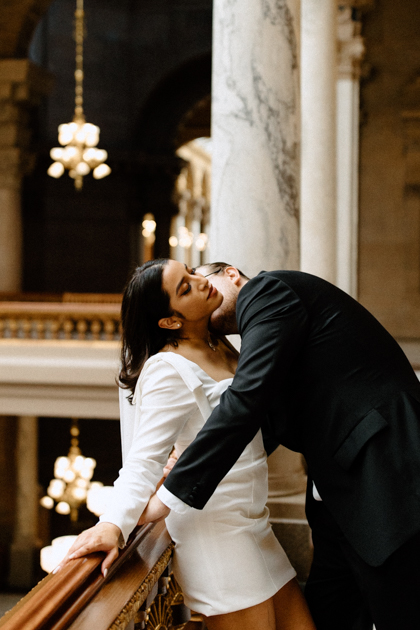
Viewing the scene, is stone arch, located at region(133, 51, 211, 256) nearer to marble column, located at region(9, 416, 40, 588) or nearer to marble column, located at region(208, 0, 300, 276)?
marble column, located at region(9, 416, 40, 588)

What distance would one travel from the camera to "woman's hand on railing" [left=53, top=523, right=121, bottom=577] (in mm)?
1922

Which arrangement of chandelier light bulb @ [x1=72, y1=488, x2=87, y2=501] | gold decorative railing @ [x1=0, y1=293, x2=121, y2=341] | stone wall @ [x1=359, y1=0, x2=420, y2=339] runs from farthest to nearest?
chandelier light bulb @ [x1=72, y1=488, x2=87, y2=501] < stone wall @ [x1=359, y1=0, x2=420, y2=339] < gold decorative railing @ [x1=0, y1=293, x2=121, y2=341]

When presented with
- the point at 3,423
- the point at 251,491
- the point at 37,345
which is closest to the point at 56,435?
the point at 3,423

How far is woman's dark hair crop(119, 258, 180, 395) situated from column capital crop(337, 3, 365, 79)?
920cm

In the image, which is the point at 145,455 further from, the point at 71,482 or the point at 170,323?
the point at 71,482

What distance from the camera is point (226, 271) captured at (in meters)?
2.59

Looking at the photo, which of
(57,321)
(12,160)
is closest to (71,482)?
(57,321)

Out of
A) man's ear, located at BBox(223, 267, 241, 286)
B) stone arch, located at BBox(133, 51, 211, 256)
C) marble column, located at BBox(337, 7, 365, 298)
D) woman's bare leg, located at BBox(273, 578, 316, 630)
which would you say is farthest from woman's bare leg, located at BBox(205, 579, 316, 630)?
stone arch, located at BBox(133, 51, 211, 256)

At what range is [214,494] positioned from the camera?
2172 millimetres

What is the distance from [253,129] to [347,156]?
685 centimetres

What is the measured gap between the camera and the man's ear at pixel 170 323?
7.49ft

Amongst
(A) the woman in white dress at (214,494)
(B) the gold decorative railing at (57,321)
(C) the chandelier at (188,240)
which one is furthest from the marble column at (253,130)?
(C) the chandelier at (188,240)

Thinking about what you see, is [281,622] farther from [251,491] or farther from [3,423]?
[3,423]

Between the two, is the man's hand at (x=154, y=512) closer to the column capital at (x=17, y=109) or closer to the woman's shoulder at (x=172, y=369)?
the woman's shoulder at (x=172, y=369)
